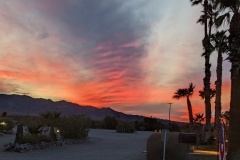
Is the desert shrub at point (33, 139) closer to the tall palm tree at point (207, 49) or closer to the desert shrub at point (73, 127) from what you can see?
the desert shrub at point (73, 127)

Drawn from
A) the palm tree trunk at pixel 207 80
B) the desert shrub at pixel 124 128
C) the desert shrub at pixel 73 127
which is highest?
the palm tree trunk at pixel 207 80

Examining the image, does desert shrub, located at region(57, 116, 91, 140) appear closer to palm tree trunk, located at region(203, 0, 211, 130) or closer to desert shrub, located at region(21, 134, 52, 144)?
desert shrub, located at region(21, 134, 52, 144)

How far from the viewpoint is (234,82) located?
1652 cm

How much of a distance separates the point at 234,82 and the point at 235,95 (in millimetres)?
585

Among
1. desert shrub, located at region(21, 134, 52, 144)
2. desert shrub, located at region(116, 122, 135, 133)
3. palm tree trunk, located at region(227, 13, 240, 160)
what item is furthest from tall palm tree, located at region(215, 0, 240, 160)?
desert shrub, located at region(116, 122, 135, 133)

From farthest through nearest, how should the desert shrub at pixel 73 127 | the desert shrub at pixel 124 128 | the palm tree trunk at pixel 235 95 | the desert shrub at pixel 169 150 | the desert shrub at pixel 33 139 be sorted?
the desert shrub at pixel 124 128, the desert shrub at pixel 73 127, the desert shrub at pixel 33 139, the desert shrub at pixel 169 150, the palm tree trunk at pixel 235 95

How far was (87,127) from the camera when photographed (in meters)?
31.0

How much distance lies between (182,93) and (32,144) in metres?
17.5

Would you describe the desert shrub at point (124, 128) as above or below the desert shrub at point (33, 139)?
above

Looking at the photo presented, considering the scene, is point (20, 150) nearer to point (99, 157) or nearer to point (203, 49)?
point (99, 157)

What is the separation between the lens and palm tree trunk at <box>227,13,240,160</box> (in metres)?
16.0

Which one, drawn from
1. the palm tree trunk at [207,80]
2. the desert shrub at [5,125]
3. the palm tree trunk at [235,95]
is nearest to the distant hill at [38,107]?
the desert shrub at [5,125]

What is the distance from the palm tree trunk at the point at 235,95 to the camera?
52.4ft

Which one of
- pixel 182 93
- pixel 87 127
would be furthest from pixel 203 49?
pixel 87 127
